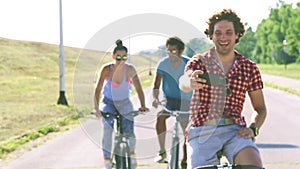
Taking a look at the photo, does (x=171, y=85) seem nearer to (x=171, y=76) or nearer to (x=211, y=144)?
(x=171, y=76)

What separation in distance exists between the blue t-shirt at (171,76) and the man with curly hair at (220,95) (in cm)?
134

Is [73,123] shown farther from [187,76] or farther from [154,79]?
[187,76]

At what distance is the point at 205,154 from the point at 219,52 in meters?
0.71

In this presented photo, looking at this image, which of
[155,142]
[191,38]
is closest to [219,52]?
[191,38]

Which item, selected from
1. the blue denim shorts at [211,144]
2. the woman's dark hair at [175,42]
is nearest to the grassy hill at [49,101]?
the woman's dark hair at [175,42]

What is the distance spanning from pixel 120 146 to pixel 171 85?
921mm

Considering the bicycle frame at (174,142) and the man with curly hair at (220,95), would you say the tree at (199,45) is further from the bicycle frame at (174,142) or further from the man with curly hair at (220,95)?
the bicycle frame at (174,142)

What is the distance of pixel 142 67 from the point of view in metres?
5.98

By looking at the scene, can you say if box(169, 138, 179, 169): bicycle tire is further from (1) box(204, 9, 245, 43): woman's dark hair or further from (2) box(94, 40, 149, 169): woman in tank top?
(1) box(204, 9, 245, 43): woman's dark hair

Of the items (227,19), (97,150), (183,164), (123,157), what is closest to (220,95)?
(227,19)

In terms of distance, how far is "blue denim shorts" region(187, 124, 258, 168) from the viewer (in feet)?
13.1

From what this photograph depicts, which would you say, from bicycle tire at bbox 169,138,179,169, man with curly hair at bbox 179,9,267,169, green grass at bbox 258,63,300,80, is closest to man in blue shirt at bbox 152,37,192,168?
bicycle tire at bbox 169,138,179,169

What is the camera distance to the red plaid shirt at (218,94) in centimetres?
402

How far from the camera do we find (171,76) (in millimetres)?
6602
